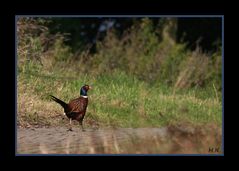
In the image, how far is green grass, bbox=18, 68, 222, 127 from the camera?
9688mm

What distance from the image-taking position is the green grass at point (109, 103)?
969 cm

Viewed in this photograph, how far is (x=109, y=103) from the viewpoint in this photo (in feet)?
34.3

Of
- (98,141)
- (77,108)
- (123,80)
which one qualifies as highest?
(123,80)

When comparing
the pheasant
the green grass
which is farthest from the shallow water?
the green grass

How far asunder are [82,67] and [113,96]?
10.3ft

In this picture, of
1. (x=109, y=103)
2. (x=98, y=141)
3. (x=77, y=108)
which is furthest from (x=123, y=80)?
(x=98, y=141)

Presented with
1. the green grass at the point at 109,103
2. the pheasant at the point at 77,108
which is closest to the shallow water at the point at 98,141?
the pheasant at the point at 77,108

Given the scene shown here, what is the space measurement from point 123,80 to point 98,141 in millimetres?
4243

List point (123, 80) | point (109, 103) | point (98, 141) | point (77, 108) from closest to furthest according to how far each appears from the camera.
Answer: point (98, 141) → point (77, 108) → point (109, 103) → point (123, 80)

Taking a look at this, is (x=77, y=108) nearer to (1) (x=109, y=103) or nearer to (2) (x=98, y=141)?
(2) (x=98, y=141)

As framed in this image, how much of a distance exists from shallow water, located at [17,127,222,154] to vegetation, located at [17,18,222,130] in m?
0.29

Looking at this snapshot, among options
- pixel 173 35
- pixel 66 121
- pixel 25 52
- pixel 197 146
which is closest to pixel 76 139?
pixel 66 121

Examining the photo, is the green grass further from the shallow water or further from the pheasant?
the shallow water

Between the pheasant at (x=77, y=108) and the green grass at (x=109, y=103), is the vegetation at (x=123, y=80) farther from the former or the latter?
the pheasant at (x=77, y=108)
